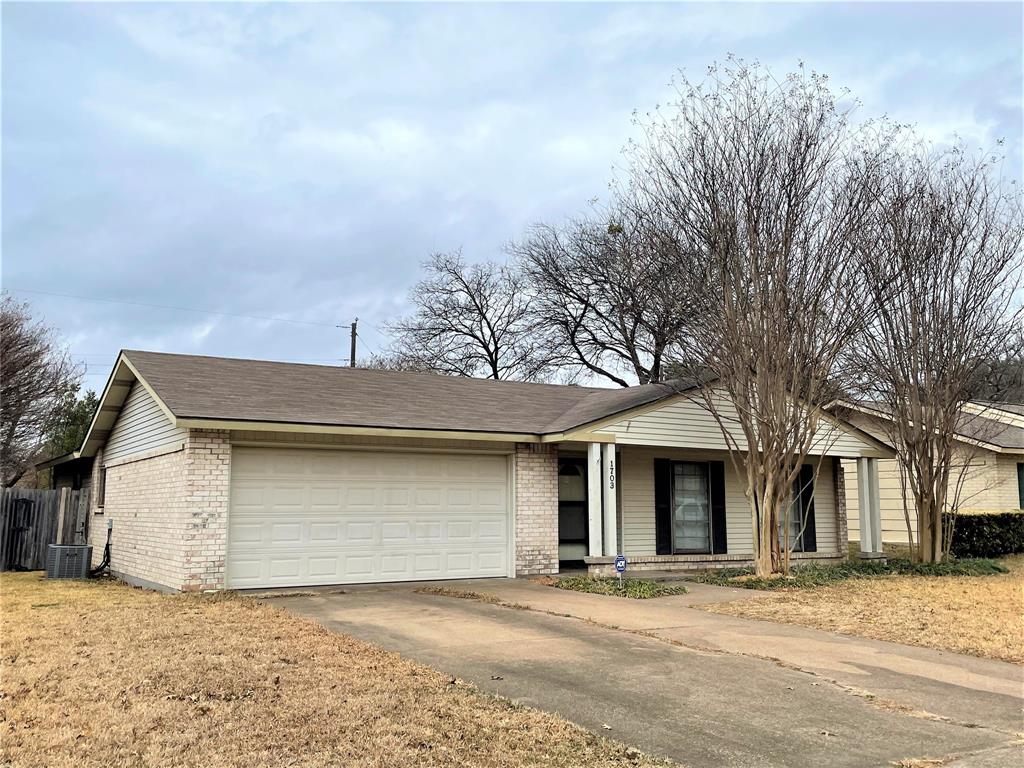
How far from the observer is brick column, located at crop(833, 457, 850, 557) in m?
18.5

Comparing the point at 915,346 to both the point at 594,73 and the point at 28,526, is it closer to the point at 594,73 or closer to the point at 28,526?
the point at 594,73

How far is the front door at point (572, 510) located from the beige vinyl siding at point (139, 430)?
7.22 m

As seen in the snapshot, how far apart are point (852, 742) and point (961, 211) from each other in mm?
13784

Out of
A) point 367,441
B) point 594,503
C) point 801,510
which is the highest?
point 367,441

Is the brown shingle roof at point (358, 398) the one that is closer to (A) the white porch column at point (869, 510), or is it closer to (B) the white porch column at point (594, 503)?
(B) the white porch column at point (594, 503)

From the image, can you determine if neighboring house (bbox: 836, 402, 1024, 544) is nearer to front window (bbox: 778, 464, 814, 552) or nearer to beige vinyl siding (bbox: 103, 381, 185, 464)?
front window (bbox: 778, 464, 814, 552)

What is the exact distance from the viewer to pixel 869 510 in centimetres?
1756

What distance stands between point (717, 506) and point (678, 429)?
2416mm

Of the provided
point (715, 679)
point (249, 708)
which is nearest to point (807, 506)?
point (715, 679)

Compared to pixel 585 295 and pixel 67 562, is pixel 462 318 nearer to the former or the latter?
pixel 585 295

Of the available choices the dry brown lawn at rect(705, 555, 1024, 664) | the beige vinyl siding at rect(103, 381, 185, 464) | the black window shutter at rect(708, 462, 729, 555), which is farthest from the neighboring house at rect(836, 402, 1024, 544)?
the beige vinyl siding at rect(103, 381, 185, 464)

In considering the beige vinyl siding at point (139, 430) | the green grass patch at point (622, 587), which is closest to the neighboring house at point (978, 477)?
the green grass patch at point (622, 587)

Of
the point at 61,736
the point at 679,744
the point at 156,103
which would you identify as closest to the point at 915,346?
the point at 679,744

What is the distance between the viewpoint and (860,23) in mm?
11602
